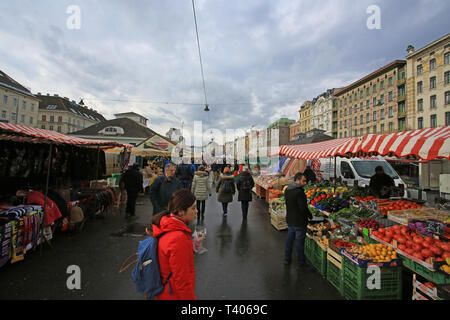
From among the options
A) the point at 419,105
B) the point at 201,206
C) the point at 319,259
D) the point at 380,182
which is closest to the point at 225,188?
the point at 201,206

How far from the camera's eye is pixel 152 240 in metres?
1.56

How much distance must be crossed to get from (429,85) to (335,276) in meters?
37.8

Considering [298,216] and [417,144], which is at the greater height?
[417,144]

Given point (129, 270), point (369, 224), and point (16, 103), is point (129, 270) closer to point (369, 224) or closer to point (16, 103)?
point (369, 224)

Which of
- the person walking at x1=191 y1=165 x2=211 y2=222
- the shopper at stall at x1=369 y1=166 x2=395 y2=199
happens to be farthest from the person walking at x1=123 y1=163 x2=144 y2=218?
the shopper at stall at x1=369 y1=166 x2=395 y2=199

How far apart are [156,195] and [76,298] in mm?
2181

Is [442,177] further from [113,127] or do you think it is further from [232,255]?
[113,127]

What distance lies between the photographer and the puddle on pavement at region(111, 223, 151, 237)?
5297 millimetres

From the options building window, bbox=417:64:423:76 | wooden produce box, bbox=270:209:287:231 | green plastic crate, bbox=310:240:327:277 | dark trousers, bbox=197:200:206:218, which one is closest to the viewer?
green plastic crate, bbox=310:240:327:277

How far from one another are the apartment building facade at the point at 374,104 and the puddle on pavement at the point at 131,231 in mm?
39406

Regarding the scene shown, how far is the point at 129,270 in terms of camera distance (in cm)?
358

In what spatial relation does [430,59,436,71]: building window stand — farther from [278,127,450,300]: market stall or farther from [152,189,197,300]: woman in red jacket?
[152,189,197,300]: woman in red jacket

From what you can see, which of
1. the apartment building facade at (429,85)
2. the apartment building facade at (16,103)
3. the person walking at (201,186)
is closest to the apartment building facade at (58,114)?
the apartment building facade at (16,103)

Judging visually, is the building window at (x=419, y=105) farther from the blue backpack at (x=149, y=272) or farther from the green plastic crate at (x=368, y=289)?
the blue backpack at (x=149, y=272)
